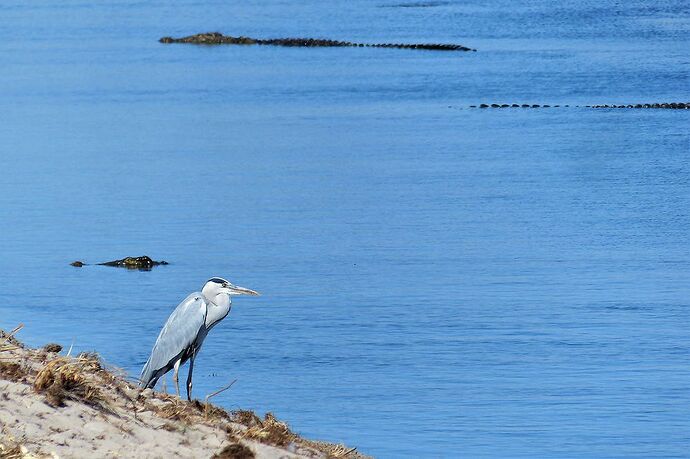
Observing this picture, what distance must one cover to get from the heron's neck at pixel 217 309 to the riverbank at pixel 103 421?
89cm

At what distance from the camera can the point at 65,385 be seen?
433 inches

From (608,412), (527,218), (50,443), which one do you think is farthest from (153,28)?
(50,443)

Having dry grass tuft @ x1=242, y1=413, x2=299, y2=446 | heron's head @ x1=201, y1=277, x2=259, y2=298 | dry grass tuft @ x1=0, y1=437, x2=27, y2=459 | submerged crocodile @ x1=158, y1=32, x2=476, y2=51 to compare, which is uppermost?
submerged crocodile @ x1=158, y1=32, x2=476, y2=51

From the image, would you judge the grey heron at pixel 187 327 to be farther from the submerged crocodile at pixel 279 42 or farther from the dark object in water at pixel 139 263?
the submerged crocodile at pixel 279 42

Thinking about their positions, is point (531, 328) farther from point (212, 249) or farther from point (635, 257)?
point (212, 249)

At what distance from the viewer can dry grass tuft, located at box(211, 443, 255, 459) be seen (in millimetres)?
10869

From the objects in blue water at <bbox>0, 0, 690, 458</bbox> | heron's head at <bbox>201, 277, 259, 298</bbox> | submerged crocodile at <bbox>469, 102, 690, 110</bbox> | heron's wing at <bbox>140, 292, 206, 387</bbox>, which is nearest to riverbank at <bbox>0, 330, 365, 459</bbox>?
heron's wing at <bbox>140, 292, 206, 387</bbox>

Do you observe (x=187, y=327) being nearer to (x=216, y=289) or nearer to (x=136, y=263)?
(x=216, y=289)

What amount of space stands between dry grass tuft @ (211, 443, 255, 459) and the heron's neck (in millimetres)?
2199

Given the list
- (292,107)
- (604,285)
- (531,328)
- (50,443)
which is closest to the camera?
(50,443)

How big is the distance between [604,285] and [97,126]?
26488 millimetres

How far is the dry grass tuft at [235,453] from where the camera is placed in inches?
428

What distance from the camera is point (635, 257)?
1007 inches

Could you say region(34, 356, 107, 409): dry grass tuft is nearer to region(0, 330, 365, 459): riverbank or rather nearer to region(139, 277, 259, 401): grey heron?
region(0, 330, 365, 459): riverbank
